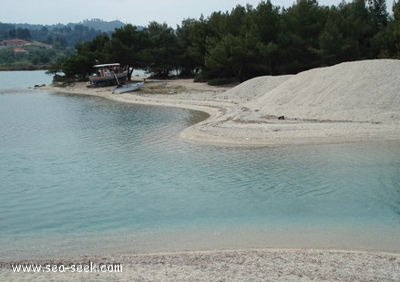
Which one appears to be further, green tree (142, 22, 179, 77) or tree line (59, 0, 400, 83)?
green tree (142, 22, 179, 77)

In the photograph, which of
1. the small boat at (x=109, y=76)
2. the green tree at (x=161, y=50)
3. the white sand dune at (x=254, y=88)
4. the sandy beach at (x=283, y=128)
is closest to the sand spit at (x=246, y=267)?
the sandy beach at (x=283, y=128)

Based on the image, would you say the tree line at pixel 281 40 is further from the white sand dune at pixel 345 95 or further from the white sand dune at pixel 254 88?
the white sand dune at pixel 345 95

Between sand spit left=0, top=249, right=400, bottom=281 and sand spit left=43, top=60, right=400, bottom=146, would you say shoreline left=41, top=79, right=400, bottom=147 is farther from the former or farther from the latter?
sand spit left=0, top=249, right=400, bottom=281

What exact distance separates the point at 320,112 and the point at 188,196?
1448cm

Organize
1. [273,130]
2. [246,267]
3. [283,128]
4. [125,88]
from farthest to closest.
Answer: [125,88] → [283,128] → [273,130] → [246,267]

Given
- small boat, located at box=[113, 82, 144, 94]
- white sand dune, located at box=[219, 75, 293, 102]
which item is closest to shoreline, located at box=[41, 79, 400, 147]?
white sand dune, located at box=[219, 75, 293, 102]

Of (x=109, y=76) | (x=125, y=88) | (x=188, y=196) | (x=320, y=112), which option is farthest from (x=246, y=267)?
(x=109, y=76)

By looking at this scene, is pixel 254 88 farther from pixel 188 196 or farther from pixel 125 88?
pixel 188 196

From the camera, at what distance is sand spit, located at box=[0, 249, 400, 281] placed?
9.58m

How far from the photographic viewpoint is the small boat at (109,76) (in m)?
64.6

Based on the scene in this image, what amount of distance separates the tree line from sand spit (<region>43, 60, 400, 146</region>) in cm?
1459

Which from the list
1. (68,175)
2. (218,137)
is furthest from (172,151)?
(68,175)

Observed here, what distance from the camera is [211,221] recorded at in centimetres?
1395

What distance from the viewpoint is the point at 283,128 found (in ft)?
87.0
